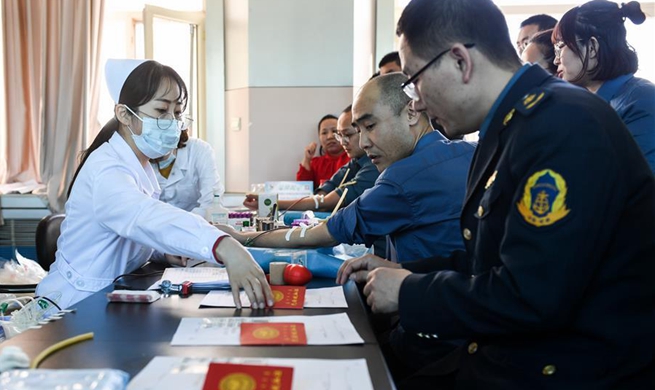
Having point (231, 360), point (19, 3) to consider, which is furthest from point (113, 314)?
point (19, 3)

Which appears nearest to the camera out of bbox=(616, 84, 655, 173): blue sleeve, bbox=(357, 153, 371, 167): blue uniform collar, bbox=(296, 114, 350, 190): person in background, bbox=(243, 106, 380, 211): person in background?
bbox=(616, 84, 655, 173): blue sleeve

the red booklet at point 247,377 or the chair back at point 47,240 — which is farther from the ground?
the red booklet at point 247,377

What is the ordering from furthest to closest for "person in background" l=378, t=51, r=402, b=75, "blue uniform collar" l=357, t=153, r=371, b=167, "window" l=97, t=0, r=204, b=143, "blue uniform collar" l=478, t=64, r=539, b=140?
"window" l=97, t=0, r=204, b=143 < "person in background" l=378, t=51, r=402, b=75 < "blue uniform collar" l=357, t=153, r=371, b=167 < "blue uniform collar" l=478, t=64, r=539, b=140

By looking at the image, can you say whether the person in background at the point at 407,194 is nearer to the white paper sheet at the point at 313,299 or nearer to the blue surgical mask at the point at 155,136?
the white paper sheet at the point at 313,299

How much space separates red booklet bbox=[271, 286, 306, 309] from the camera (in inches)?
52.0

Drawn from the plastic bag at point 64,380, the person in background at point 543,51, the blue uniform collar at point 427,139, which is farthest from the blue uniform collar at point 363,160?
the plastic bag at point 64,380

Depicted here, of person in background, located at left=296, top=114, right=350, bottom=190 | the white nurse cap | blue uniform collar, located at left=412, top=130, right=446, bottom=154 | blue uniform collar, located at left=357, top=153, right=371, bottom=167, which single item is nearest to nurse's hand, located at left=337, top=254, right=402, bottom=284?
blue uniform collar, located at left=412, top=130, right=446, bottom=154

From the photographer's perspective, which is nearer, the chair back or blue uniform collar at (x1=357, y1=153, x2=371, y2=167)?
the chair back

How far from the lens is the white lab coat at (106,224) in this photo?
1.56 meters

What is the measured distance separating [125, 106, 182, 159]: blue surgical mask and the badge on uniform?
4.49ft

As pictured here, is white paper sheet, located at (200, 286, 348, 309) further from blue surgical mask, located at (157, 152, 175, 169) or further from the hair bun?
blue surgical mask, located at (157, 152, 175, 169)

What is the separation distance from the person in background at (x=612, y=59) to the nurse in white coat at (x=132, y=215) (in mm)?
1480

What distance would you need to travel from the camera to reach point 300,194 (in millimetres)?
3557

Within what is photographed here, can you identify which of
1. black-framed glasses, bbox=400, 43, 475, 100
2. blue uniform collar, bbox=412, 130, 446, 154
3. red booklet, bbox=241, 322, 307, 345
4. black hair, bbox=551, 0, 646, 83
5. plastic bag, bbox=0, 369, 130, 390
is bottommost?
red booklet, bbox=241, 322, 307, 345
